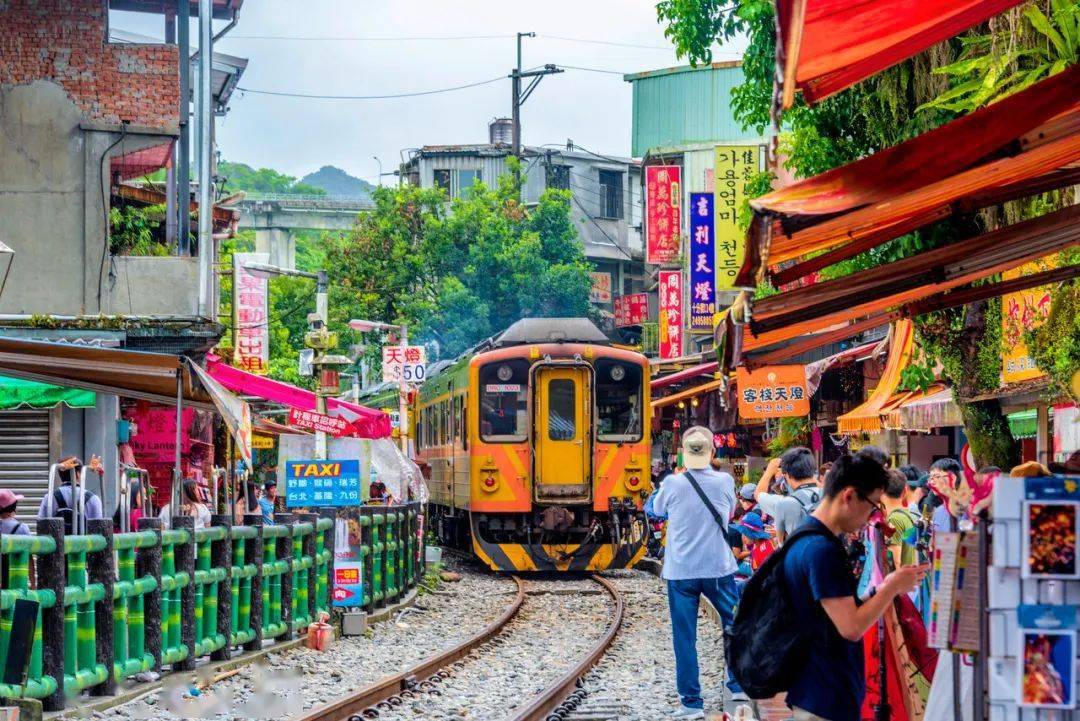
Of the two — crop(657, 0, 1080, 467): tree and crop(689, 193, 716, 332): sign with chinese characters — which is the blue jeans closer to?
crop(657, 0, 1080, 467): tree

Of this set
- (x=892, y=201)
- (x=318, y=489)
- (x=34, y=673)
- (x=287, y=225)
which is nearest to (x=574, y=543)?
(x=318, y=489)

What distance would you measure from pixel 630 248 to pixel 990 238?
38440mm

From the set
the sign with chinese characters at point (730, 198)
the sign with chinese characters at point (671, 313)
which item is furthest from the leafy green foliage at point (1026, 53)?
the sign with chinese characters at point (671, 313)

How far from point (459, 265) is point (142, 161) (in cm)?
1782

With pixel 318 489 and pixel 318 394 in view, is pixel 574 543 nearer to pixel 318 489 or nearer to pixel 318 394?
pixel 318 394

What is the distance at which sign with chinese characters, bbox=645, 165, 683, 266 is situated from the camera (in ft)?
104

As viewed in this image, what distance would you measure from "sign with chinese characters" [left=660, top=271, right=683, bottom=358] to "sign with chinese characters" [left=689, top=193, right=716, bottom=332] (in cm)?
642

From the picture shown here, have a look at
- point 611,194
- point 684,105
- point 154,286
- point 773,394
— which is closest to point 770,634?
point 154,286

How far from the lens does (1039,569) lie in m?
3.99

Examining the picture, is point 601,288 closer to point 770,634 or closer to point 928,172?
point 770,634

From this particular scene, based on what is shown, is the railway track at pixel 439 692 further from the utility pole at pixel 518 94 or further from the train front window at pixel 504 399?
the utility pole at pixel 518 94

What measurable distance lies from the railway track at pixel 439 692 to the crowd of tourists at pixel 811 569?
1.15 meters

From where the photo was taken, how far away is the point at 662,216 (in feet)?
106

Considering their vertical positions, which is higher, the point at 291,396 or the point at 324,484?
the point at 291,396
